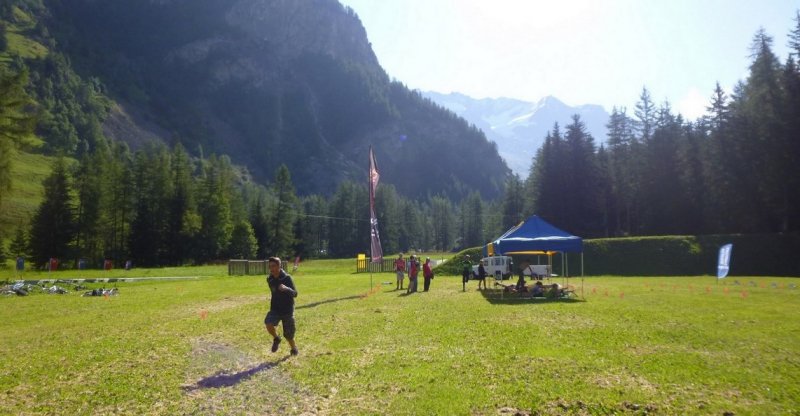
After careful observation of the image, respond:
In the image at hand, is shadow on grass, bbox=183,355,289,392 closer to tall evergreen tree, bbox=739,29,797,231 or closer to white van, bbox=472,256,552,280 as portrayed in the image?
white van, bbox=472,256,552,280

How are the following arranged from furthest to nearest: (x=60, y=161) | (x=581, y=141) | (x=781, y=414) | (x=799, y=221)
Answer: (x=581, y=141) → (x=60, y=161) → (x=799, y=221) → (x=781, y=414)

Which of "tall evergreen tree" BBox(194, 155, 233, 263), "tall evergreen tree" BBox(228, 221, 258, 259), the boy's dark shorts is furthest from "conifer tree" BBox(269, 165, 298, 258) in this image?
the boy's dark shorts

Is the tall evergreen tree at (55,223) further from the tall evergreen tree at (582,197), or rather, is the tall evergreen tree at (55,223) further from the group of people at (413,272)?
the tall evergreen tree at (582,197)

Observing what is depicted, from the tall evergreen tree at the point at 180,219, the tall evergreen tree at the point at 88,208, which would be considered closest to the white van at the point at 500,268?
the tall evergreen tree at the point at 180,219

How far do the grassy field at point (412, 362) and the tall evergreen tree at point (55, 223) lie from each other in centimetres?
5581

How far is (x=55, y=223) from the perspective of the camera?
66.1 metres

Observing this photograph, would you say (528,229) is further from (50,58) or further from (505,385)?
(50,58)

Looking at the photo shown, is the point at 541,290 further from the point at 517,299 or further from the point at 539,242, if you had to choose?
the point at 539,242

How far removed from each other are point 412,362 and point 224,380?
13.2 feet

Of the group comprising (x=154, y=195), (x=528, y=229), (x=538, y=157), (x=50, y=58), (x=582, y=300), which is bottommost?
(x=582, y=300)

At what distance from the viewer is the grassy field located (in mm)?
8023

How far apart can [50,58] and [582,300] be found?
23993 cm

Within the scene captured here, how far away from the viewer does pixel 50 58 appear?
641ft

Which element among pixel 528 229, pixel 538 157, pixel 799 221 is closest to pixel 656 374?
pixel 528 229
